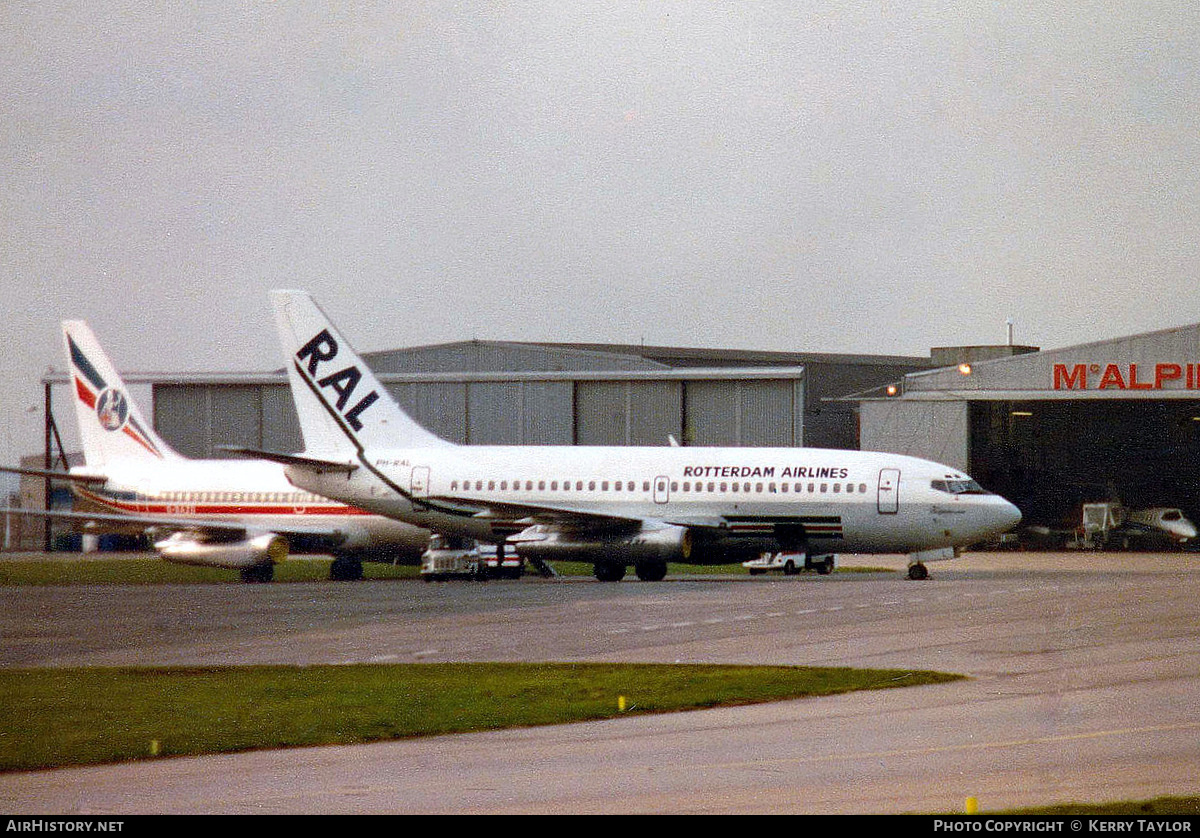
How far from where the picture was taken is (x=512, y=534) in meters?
50.0

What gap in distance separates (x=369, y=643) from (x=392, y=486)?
2352 cm

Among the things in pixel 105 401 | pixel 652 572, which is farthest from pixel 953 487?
pixel 105 401

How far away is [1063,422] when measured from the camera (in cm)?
7669

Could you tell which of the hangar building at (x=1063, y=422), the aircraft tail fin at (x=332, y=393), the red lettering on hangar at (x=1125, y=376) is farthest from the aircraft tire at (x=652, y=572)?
the red lettering on hangar at (x=1125, y=376)

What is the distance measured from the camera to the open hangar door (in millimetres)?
74688

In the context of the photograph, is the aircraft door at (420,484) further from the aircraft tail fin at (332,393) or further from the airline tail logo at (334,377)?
the airline tail logo at (334,377)

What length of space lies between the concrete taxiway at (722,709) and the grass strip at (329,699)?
72cm

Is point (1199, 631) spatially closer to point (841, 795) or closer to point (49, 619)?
point (841, 795)

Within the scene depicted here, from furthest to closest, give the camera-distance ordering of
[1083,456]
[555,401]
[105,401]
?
[1083,456] → [555,401] → [105,401]

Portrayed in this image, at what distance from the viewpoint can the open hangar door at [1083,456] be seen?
74.7 meters

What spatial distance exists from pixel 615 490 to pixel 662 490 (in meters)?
1.59

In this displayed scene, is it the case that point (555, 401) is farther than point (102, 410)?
Yes

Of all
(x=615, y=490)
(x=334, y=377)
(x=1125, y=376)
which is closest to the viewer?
(x=615, y=490)

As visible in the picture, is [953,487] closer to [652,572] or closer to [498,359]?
[652,572]
